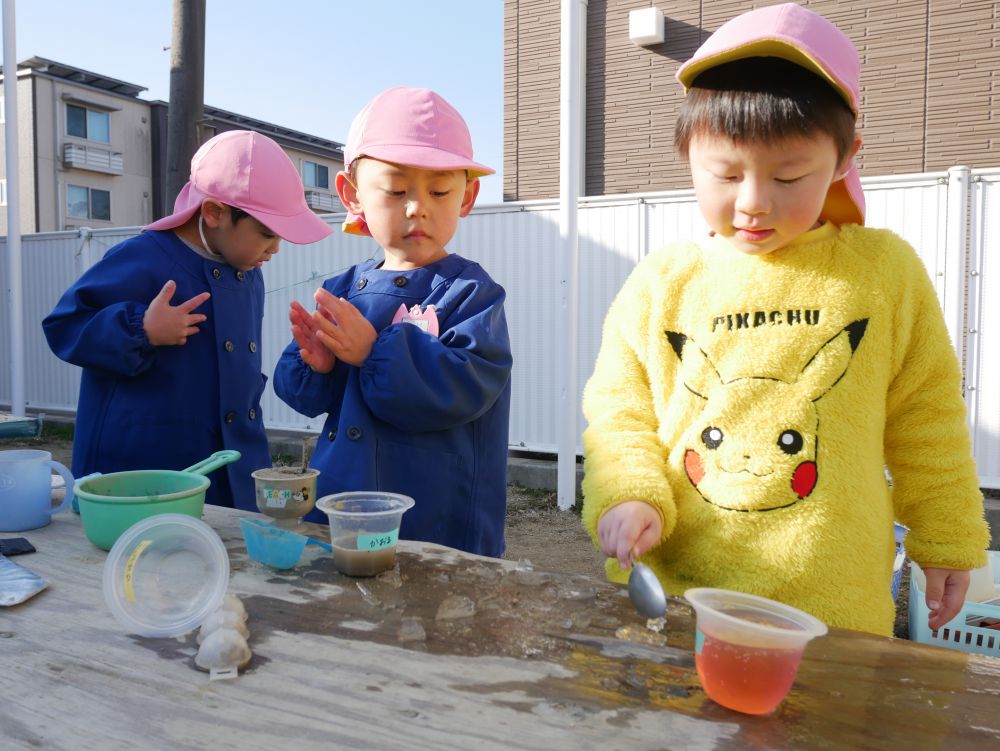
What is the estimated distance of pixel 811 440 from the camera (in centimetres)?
126

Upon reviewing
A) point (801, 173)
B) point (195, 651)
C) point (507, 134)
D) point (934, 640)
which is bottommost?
point (934, 640)

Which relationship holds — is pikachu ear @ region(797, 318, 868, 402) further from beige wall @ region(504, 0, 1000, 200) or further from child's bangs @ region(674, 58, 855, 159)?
beige wall @ region(504, 0, 1000, 200)

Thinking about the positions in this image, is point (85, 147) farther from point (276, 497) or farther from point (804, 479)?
point (804, 479)

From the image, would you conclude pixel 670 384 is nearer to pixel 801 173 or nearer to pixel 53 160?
pixel 801 173

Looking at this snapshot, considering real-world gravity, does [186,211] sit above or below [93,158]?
below

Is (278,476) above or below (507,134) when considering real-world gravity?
below

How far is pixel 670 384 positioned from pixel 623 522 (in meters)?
0.32

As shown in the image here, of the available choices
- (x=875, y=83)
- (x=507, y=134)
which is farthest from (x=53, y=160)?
(x=875, y=83)

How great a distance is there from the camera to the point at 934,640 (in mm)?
2561

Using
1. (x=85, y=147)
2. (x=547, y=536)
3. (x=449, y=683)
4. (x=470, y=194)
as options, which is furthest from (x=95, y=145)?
(x=449, y=683)

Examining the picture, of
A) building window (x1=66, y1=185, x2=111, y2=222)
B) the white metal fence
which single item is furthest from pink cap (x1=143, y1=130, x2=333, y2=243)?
building window (x1=66, y1=185, x2=111, y2=222)

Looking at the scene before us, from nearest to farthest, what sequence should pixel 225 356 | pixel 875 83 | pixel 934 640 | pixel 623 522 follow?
pixel 623 522
pixel 225 356
pixel 934 640
pixel 875 83

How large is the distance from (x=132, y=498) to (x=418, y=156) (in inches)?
37.7

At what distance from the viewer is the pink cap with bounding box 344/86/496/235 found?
5.67 ft
